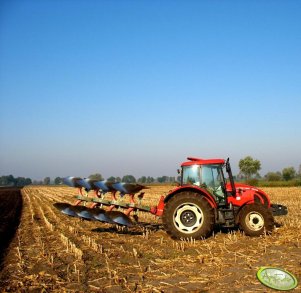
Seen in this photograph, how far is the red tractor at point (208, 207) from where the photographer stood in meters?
7.96

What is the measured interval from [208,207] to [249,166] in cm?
8402

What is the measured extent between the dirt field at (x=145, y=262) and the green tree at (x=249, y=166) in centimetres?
8217

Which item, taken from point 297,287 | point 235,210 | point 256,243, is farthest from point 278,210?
point 297,287

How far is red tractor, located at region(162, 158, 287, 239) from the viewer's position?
26.1 feet

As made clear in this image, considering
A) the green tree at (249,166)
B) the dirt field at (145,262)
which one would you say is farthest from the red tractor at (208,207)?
the green tree at (249,166)

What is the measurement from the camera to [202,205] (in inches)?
312

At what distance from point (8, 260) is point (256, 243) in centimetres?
499

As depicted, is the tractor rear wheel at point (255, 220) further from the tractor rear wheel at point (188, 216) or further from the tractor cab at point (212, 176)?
the tractor rear wheel at point (188, 216)

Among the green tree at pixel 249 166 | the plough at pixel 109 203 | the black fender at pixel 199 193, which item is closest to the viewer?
the black fender at pixel 199 193

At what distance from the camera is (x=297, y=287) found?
439cm

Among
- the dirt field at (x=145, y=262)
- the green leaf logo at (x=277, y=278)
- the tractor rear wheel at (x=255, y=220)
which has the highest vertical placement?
the tractor rear wheel at (x=255, y=220)

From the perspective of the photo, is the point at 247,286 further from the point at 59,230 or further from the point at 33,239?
the point at 59,230

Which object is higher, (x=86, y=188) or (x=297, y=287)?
(x=86, y=188)

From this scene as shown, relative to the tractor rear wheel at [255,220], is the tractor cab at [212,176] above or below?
above
